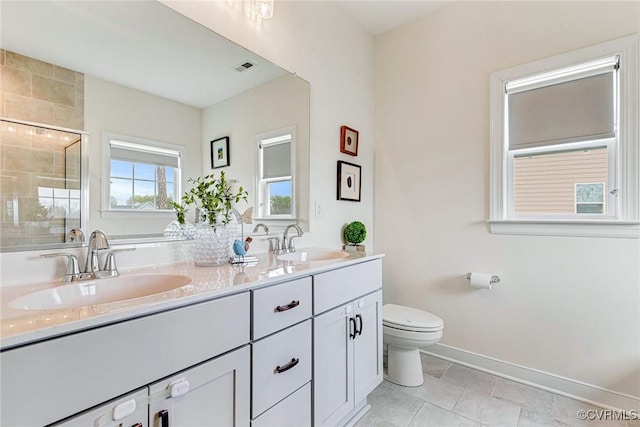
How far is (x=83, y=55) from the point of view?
112 cm

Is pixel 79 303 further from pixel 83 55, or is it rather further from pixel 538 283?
pixel 538 283

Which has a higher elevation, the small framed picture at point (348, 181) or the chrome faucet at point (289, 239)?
the small framed picture at point (348, 181)

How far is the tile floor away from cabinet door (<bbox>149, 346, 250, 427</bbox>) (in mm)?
934

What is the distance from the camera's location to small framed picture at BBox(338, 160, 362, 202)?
2311 mm

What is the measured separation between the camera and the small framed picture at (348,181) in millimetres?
2311

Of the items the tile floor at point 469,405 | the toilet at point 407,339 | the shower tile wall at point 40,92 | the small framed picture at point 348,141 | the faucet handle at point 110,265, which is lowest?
the tile floor at point 469,405

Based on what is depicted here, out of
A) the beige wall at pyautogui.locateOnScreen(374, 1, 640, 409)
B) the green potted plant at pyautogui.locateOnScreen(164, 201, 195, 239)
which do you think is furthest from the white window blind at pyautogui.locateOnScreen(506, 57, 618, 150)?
the green potted plant at pyautogui.locateOnScreen(164, 201, 195, 239)

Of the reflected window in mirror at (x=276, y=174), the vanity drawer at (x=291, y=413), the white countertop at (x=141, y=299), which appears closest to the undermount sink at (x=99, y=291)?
the white countertop at (x=141, y=299)

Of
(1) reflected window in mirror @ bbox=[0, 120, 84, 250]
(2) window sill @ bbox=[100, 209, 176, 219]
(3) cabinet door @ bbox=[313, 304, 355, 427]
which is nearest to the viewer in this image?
(1) reflected window in mirror @ bbox=[0, 120, 84, 250]

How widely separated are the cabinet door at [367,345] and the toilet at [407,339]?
0.62 feet

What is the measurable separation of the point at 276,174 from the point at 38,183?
1.12 metres

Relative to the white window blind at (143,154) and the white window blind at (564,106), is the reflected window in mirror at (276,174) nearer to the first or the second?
the white window blind at (143,154)

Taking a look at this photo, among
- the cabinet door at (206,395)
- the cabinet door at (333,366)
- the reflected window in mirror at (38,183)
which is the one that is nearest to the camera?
the cabinet door at (206,395)

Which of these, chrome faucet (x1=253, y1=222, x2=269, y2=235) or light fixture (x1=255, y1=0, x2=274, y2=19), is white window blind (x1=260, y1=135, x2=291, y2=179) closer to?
chrome faucet (x1=253, y1=222, x2=269, y2=235)
